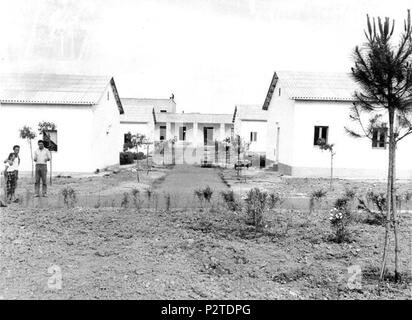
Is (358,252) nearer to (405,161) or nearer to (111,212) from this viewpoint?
(111,212)

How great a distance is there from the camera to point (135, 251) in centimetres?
634

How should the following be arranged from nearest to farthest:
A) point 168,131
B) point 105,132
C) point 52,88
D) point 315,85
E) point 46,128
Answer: point 46,128 → point 52,88 → point 315,85 → point 105,132 → point 168,131

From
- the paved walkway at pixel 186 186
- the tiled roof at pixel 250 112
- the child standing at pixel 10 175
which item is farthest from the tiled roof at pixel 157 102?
the child standing at pixel 10 175

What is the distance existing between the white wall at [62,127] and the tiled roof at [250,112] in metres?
23.0

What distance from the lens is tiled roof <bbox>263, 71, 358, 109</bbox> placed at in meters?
18.6

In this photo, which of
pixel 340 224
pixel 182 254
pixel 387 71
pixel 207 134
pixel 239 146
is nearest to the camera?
pixel 387 71

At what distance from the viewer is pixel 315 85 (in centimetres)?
1970

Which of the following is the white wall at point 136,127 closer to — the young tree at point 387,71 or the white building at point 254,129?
the white building at point 254,129

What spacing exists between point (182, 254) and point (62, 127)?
554 inches

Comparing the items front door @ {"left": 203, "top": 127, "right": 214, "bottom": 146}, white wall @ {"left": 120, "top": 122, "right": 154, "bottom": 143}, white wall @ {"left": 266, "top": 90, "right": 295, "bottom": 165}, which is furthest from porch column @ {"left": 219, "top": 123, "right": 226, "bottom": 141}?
white wall @ {"left": 266, "top": 90, "right": 295, "bottom": 165}

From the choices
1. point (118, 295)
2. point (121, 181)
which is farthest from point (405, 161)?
point (118, 295)

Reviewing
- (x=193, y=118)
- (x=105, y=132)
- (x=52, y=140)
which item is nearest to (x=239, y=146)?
(x=105, y=132)

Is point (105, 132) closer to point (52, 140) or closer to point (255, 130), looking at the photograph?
point (52, 140)

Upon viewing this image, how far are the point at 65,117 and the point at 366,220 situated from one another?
14.5 m
